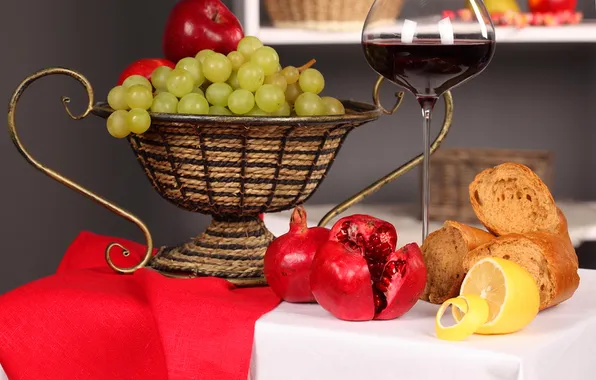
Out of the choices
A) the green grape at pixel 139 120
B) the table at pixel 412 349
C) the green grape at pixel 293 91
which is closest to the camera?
the table at pixel 412 349

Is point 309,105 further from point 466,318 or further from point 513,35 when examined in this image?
point 513,35

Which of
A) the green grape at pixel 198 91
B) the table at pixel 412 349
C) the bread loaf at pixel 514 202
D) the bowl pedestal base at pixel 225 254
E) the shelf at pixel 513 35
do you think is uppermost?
the shelf at pixel 513 35

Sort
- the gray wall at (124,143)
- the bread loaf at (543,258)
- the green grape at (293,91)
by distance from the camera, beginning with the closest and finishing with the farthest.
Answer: the bread loaf at (543,258) → the green grape at (293,91) → the gray wall at (124,143)

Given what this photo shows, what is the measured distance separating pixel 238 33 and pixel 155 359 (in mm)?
436

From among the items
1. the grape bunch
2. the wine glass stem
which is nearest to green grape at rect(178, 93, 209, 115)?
the grape bunch

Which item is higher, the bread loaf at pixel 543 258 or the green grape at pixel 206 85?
the green grape at pixel 206 85

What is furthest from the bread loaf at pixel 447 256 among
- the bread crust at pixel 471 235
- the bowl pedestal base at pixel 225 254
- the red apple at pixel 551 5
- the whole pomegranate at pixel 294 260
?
the red apple at pixel 551 5

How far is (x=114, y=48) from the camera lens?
2.21m

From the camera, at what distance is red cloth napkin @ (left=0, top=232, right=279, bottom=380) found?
889 millimetres

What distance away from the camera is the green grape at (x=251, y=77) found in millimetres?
1012

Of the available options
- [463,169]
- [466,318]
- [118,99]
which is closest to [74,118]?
[118,99]

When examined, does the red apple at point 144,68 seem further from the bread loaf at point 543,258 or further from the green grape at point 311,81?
the bread loaf at point 543,258

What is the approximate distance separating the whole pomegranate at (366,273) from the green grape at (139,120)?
0.86 feet

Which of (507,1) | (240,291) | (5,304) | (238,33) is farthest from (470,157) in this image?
(5,304)
